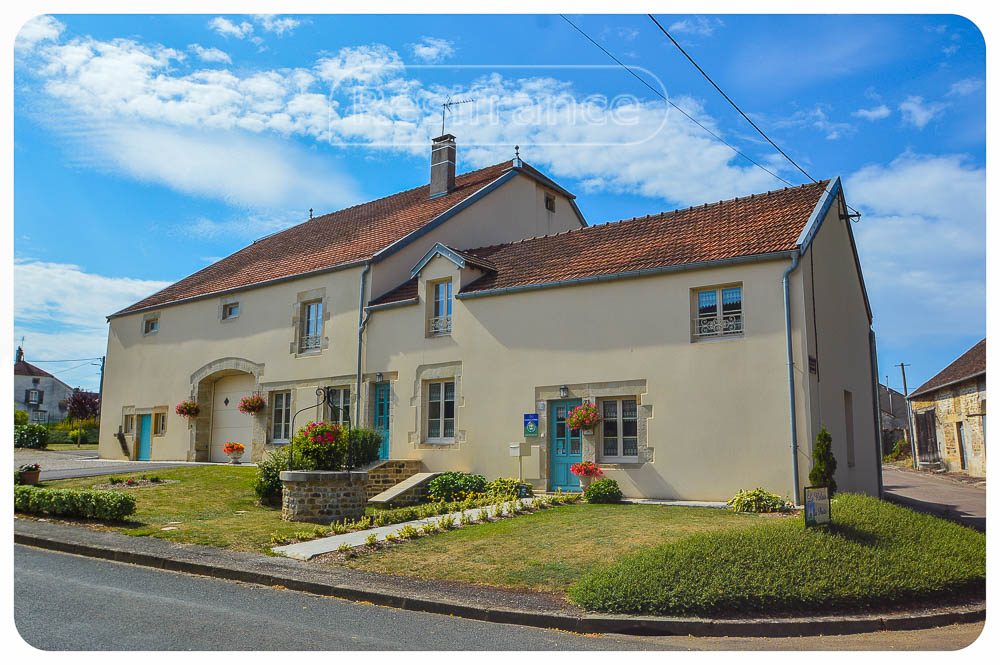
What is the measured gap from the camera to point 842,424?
14719mm

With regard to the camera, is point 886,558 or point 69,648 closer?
point 69,648

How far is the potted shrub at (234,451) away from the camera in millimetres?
21109

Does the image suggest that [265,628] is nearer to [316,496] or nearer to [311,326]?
[316,496]

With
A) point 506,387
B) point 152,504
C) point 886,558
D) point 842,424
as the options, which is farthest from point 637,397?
point 152,504

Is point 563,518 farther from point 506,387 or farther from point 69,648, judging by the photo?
point 69,648

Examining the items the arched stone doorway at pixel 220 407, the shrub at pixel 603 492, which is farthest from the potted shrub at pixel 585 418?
the arched stone doorway at pixel 220 407

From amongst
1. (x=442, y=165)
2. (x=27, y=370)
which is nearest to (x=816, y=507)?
(x=442, y=165)

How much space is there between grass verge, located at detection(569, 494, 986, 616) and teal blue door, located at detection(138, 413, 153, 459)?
800 inches

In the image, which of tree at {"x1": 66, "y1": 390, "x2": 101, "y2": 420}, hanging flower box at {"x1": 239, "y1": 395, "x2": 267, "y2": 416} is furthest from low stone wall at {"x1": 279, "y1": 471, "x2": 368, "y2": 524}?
tree at {"x1": 66, "y1": 390, "x2": 101, "y2": 420}

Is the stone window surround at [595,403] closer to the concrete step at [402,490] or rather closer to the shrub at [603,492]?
the shrub at [603,492]

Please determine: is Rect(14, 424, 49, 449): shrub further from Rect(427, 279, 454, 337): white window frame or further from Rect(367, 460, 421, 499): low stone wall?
Rect(427, 279, 454, 337): white window frame

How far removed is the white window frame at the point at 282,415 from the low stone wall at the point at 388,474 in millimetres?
4725

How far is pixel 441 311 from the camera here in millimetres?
17766

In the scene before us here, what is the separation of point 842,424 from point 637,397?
13.7 ft
